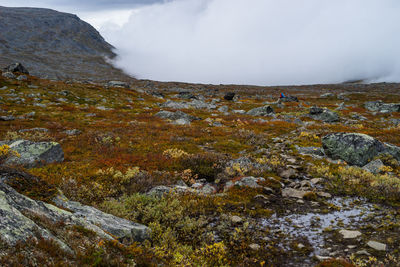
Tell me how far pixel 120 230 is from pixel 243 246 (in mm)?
3225

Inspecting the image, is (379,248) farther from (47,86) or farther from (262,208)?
(47,86)

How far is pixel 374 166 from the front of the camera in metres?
11.4

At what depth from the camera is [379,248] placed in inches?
214

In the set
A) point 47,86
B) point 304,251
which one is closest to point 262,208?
point 304,251

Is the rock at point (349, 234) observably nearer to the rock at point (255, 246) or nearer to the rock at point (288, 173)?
the rock at point (255, 246)

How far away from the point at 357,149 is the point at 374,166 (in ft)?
5.09

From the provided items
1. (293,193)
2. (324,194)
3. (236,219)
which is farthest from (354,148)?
(236,219)

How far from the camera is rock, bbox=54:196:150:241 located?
17.0 feet

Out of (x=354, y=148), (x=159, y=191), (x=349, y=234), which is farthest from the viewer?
(x=354, y=148)

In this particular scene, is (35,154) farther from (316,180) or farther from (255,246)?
(316,180)

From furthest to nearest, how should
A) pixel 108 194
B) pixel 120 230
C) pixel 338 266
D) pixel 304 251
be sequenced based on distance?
pixel 108 194 < pixel 304 251 < pixel 120 230 < pixel 338 266

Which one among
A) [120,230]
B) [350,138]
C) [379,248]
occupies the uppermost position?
[350,138]

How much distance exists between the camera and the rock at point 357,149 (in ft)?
41.1

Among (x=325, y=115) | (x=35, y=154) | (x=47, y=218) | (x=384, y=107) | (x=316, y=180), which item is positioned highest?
(x=384, y=107)
